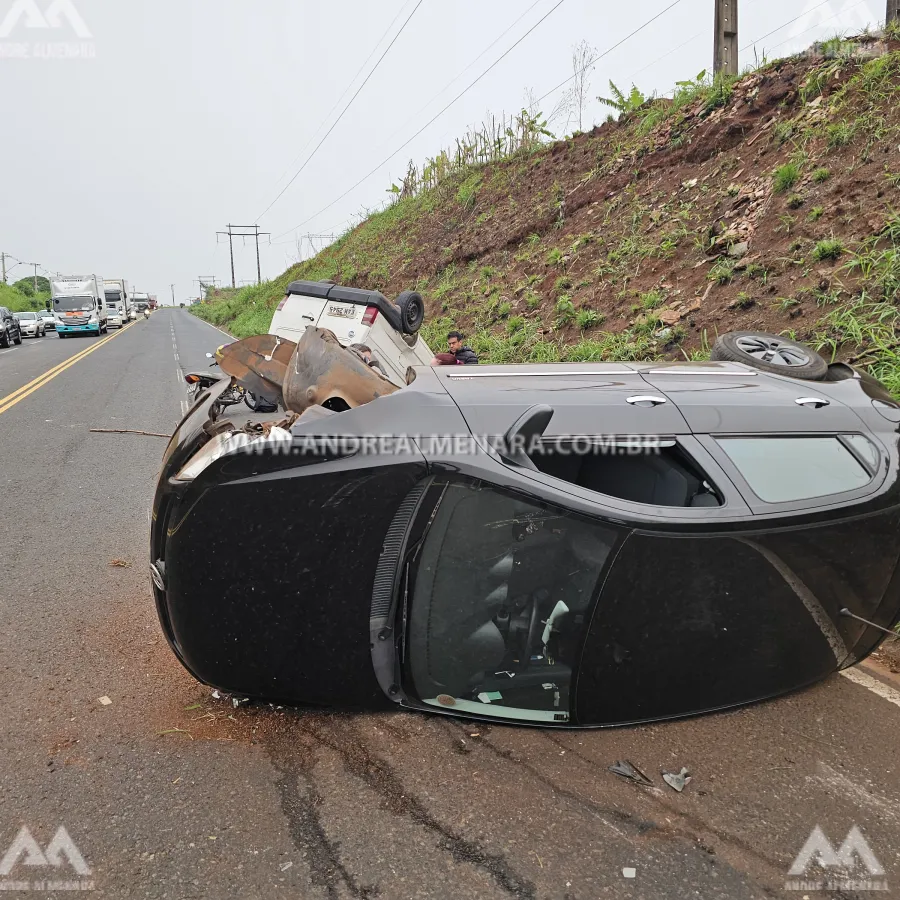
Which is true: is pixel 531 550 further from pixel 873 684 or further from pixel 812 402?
pixel 873 684

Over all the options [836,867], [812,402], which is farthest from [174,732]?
[812,402]

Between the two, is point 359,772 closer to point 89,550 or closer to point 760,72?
point 89,550

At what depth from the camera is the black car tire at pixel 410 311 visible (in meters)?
7.17

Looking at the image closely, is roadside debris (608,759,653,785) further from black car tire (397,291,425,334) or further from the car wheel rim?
black car tire (397,291,425,334)

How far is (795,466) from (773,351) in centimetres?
117

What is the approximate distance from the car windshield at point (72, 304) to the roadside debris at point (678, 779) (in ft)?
114

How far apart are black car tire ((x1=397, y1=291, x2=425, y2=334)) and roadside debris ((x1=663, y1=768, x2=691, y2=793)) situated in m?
5.42

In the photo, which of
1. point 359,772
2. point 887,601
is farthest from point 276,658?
point 887,601

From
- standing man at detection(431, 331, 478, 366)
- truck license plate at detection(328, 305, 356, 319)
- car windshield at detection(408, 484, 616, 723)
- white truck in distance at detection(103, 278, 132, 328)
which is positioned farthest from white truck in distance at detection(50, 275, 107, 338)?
car windshield at detection(408, 484, 616, 723)

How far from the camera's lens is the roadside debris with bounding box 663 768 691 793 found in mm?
2383

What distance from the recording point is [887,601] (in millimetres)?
2746

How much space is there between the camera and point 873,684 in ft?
10.1

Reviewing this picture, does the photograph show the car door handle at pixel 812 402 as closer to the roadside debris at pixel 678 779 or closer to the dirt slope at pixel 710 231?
the roadside debris at pixel 678 779

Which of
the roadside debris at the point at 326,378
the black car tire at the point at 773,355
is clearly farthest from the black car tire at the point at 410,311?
the black car tire at the point at 773,355
